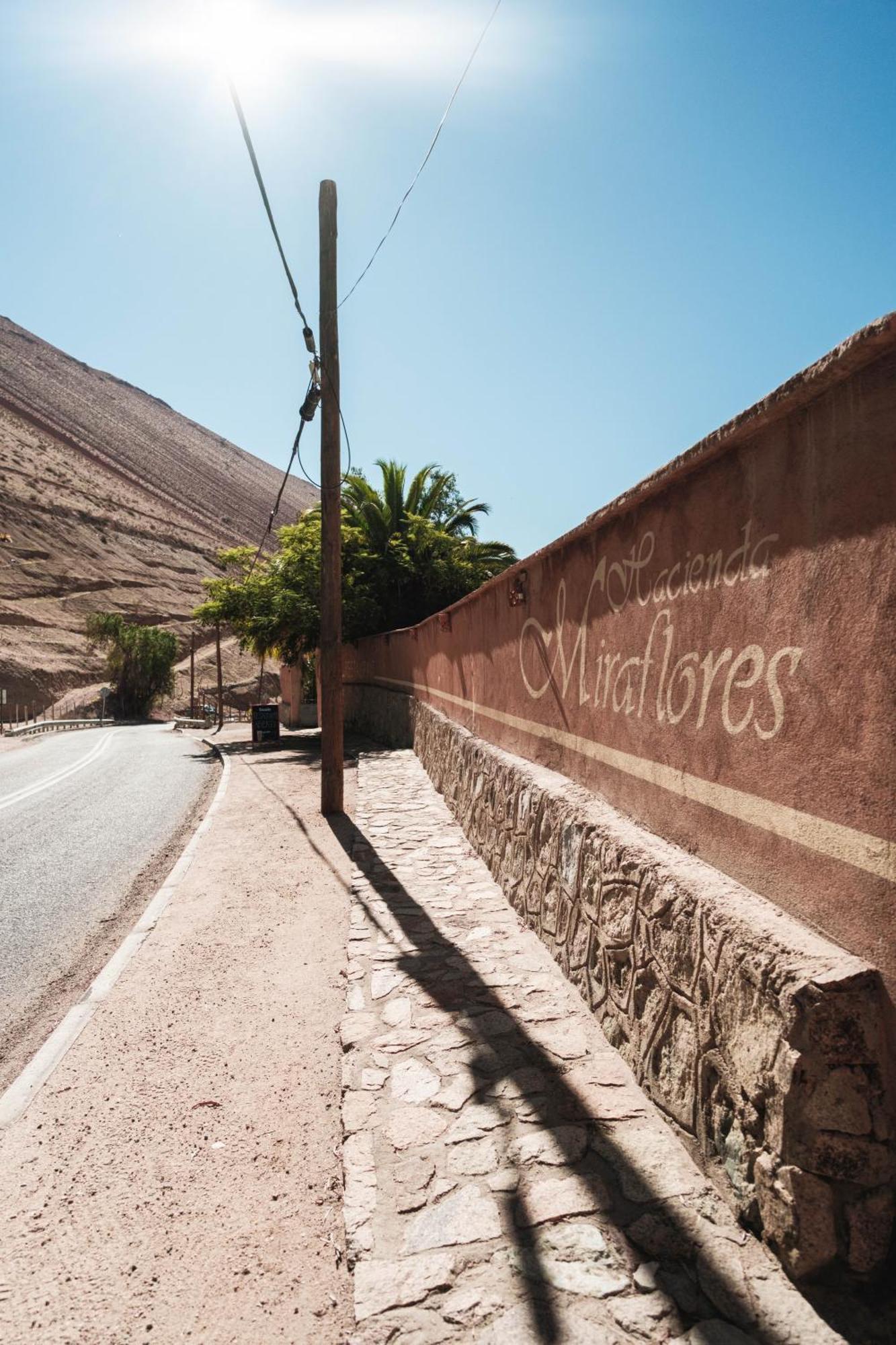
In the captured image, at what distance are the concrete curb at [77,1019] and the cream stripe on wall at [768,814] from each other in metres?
3.26

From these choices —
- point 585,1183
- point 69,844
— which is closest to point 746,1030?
point 585,1183

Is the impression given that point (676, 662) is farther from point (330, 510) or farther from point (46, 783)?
point (46, 783)

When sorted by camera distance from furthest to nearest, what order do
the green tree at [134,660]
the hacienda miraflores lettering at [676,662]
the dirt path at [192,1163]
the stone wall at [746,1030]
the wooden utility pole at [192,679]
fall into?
the green tree at [134,660] → the wooden utility pole at [192,679] → the hacienda miraflores lettering at [676,662] → the dirt path at [192,1163] → the stone wall at [746,1030]

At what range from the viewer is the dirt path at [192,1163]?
235 centimetres

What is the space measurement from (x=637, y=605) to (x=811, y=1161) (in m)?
2.43

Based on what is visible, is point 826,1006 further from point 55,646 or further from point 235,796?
point 55,646

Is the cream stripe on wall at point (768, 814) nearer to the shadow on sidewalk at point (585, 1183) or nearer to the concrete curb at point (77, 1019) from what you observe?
the shadow on sidewalk at point (585, 1183)

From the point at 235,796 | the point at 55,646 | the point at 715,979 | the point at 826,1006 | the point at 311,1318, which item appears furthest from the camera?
the point at 55,646

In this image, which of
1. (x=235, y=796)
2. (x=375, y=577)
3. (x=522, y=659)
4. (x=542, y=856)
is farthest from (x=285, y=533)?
(x=542, y=856)

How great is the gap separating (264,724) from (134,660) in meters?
40.0

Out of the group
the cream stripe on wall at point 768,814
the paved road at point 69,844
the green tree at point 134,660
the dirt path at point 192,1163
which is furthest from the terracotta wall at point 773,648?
the green tree at point 134,660

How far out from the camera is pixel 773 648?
2541 mm

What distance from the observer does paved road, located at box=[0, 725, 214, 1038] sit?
5594 mm

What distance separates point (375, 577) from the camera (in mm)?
22734
